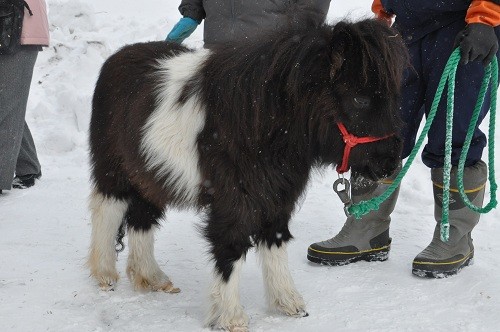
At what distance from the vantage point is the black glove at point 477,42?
323 cm

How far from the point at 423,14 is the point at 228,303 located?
200cm

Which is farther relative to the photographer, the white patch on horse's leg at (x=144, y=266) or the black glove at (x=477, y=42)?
the white patch on horse's leg at (x=144, y=266)

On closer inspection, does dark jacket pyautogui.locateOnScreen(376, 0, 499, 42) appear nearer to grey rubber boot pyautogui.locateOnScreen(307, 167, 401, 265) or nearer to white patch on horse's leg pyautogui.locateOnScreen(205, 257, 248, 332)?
grey rubber boot pyautogui.locateOnScreen(307, 167, 401, 265)

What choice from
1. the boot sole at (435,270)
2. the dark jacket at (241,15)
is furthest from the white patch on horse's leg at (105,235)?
the boot sole at (435,270)

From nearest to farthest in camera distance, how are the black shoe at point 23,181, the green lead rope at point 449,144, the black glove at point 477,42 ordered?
the black glove at point 477,42, the green lead rope at point 449,144, the black shoe at point 23,181

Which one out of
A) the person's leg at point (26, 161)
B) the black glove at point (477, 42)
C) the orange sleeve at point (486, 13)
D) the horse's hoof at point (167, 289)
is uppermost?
the orange sleeve at point (486, 13)

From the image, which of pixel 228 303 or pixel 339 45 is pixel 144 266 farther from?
pixel 339 45

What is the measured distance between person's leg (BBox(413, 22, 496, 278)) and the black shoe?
11.7 ft

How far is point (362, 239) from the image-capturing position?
410 centimetres

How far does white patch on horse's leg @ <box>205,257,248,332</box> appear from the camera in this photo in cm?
313

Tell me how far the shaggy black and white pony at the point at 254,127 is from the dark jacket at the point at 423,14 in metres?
0.84

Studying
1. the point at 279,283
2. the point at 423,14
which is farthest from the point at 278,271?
the point at 423,14

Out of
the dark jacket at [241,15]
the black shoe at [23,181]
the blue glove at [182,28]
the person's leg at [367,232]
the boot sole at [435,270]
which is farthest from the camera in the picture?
the black shoe at [23,181]

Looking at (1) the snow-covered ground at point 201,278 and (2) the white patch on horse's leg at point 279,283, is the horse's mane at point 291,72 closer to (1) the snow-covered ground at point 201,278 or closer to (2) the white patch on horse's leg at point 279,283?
(1) the snow-covered ground at point 201,278
